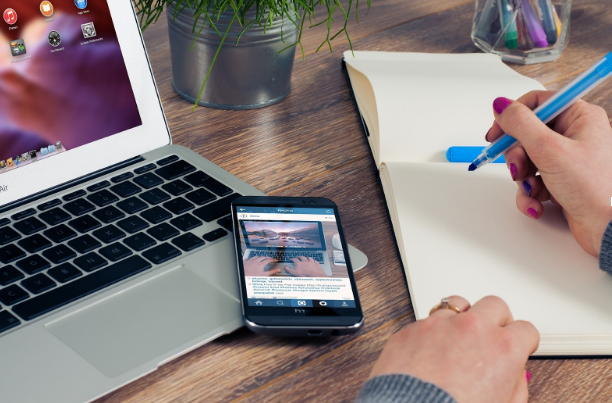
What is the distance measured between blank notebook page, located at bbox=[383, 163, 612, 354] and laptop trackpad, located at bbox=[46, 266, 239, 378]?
0.59 feet

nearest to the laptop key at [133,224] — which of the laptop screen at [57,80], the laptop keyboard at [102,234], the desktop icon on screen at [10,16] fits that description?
the laptop keyboard at [102,234]

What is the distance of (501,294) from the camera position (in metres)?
0.56

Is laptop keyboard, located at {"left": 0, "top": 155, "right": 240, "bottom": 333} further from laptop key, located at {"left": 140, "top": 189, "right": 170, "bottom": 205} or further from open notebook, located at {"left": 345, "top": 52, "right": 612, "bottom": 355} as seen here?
open notebook, located at {"left": 345, "top": 52, "right": 612, "bottom": 355}

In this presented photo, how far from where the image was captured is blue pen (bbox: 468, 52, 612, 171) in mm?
643

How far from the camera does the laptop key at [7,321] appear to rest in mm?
485

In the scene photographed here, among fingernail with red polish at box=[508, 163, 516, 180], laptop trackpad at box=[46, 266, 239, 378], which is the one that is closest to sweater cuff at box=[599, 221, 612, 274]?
fingernail with red polish at box=[508, 163, 516, 180]

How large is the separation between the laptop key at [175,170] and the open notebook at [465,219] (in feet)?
0.72

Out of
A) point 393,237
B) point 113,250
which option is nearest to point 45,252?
point 113,250

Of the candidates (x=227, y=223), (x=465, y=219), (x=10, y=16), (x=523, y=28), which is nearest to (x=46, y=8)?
(x=10, y=16)

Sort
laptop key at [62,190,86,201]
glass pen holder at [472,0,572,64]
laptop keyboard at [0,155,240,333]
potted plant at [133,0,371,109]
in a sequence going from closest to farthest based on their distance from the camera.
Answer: laptop keyboard at [0,155,240,333] → laptop key at [62,190,86,201] → potted plant at [133,0,371,109] → glass pen holder at [472,0,572,64]

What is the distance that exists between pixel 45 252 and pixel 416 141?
44 cm

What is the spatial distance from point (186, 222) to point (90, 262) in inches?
3.9

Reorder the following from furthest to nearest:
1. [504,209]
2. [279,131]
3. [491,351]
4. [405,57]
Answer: [405,57] → [279,131] → [504,209] → [491,351]

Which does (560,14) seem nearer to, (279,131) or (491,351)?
(279,131)
